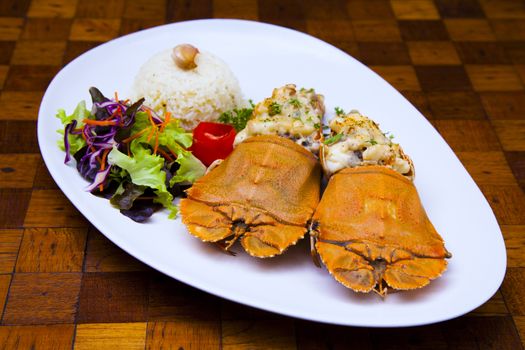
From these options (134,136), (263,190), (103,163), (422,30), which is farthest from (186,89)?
(422,30)

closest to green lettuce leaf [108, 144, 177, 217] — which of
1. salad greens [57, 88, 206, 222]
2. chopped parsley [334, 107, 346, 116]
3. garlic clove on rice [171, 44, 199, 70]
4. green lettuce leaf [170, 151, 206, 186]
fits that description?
salad greens [57, 88, 206, 222]

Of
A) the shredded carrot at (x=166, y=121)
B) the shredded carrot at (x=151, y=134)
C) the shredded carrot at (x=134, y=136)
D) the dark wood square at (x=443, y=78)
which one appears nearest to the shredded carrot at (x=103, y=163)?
the shredded carrot at (x=134, y=136)

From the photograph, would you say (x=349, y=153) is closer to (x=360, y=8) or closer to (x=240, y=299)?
(x=240, y=299)

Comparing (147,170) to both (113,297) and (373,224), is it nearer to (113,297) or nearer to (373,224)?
(113,297)

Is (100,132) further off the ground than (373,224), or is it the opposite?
(373,224)

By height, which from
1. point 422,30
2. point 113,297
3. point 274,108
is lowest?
point 422,30

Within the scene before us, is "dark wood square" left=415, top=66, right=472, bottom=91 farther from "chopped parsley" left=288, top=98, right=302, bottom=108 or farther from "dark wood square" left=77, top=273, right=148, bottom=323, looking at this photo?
"dark wood square" left=77, top=273, right=148, bottom=323
